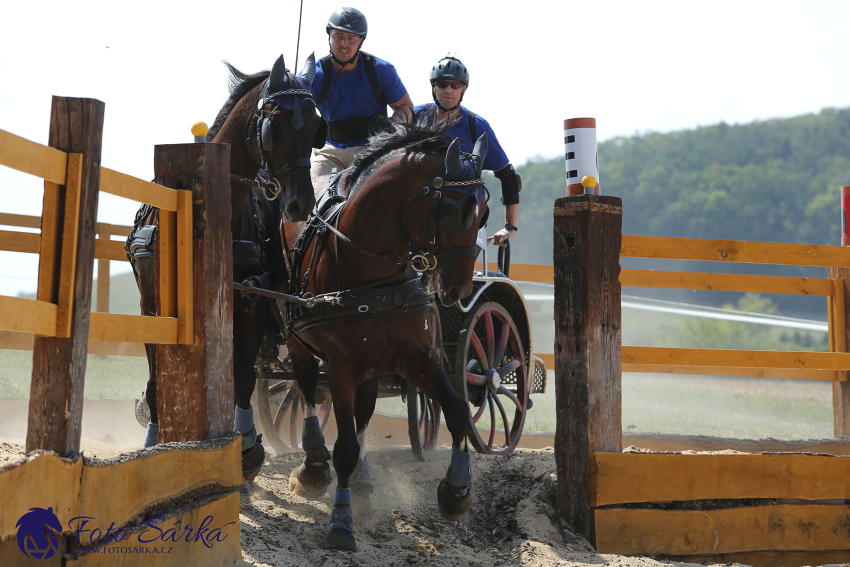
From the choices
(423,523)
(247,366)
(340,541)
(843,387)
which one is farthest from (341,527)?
(843,387)

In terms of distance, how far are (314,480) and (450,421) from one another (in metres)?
1.04

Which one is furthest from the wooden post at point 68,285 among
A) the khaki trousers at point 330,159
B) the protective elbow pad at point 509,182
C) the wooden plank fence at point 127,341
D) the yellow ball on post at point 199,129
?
the protective elbow pad at point 509,182

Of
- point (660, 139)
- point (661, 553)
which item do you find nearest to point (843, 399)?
point (661, 553)

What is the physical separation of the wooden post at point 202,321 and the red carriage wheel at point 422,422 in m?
2.19

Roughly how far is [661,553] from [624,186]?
5850cm

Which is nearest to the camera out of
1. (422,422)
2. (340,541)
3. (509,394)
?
(340,541)

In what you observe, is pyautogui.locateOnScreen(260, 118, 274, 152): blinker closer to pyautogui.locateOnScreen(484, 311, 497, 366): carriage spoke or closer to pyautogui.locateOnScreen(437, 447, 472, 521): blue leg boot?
pyautogui.locateOnScreen(437, 447, 472, 521): blue leg boot

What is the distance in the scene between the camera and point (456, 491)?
379 centimetres

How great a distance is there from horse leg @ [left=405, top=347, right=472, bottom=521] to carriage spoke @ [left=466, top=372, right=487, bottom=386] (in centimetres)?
124

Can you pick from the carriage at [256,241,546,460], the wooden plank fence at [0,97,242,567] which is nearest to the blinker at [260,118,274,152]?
the wooden plank fence at [0,97,242,567]

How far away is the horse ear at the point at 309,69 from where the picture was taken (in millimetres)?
4199

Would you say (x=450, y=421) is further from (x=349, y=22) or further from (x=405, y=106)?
(x=349, y=22)

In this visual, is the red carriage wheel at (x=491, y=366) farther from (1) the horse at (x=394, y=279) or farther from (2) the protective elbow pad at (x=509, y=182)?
(1) the horse at (x=394, y=279)

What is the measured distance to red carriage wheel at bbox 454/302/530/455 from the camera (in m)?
4.95
